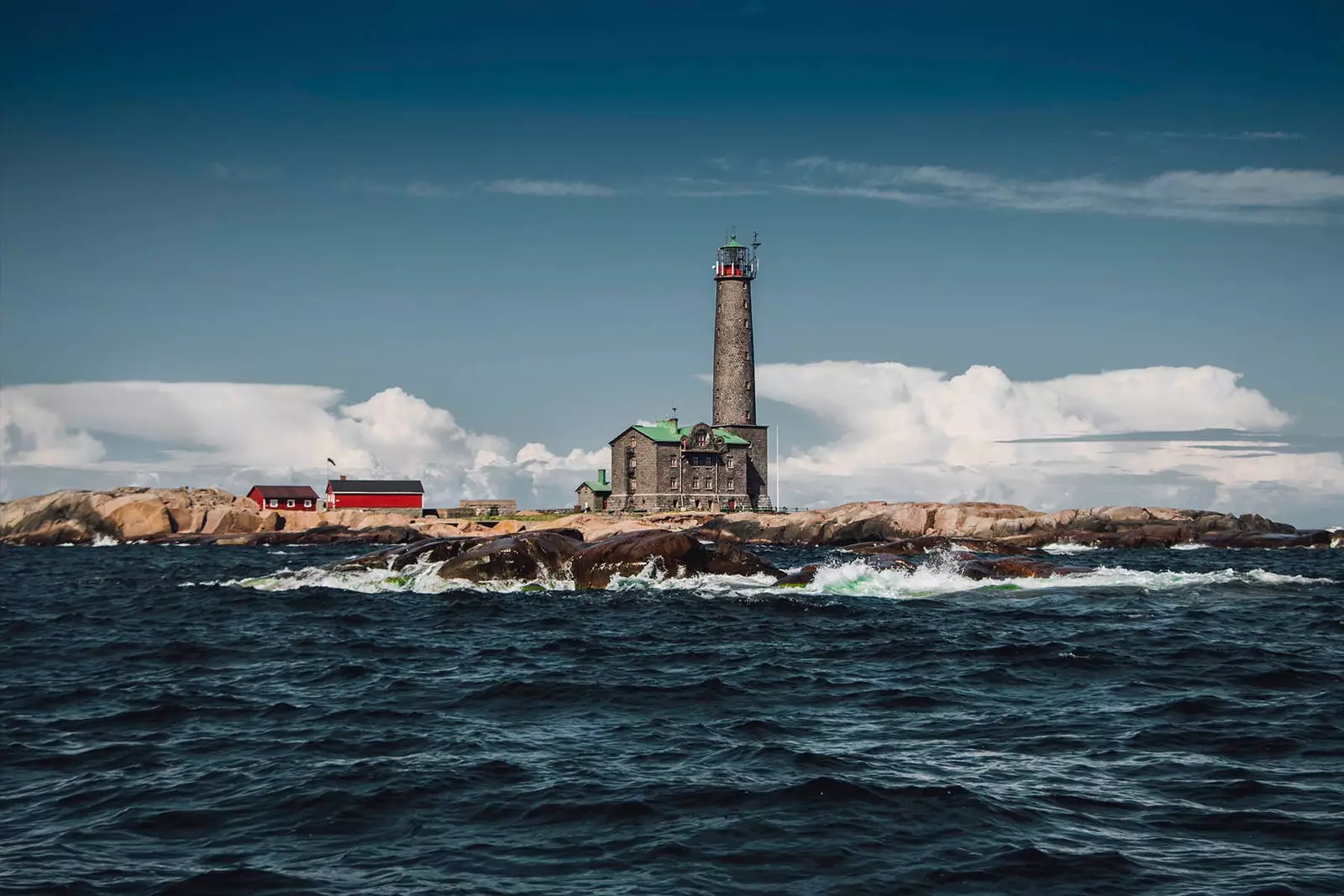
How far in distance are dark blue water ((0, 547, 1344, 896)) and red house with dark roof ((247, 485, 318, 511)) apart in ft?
276

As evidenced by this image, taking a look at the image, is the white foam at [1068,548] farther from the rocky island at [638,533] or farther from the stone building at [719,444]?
the stone building at [719,444]

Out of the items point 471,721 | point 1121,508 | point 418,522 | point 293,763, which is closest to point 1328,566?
point 1121,508

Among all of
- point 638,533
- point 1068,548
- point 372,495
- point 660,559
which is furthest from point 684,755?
point 372,495

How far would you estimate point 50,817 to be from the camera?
10547mm

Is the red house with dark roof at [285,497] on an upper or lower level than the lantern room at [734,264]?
lower

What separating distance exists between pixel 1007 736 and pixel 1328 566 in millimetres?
39436

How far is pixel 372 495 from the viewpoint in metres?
106

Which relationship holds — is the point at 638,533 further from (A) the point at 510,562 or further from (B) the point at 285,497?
(B) the point at 285,497

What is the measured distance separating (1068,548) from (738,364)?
4116 centimetres

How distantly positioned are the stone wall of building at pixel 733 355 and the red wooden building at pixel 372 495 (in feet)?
99.6

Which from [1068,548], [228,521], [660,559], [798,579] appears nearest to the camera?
[798,579]

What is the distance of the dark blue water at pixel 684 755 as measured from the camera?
906 centimetres

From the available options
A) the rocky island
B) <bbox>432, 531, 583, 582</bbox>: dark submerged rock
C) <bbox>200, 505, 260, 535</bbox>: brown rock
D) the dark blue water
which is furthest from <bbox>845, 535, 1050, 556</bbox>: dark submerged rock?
<bbox>200, 505, 260, 535</bbox>: brown rock

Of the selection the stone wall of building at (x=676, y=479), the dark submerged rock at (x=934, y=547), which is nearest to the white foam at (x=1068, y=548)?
the dark submerged rock at (x=934, y=547)
